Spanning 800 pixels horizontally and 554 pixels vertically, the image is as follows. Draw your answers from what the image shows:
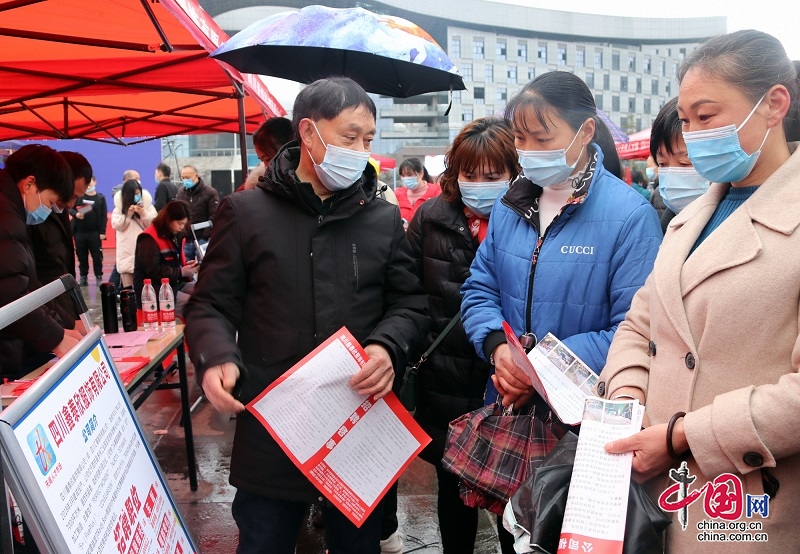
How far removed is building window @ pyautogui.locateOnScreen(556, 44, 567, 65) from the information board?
84.3m

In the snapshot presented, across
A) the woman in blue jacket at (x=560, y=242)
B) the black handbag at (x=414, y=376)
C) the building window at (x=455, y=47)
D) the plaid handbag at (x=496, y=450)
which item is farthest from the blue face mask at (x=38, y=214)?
the building window at (x=455, y=47)

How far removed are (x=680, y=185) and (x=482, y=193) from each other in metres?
0.83

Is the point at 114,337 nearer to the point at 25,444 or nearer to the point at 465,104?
the point at 25,444

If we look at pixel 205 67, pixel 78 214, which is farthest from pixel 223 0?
pixel 205 67

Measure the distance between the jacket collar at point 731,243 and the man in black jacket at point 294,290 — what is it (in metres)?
0.89

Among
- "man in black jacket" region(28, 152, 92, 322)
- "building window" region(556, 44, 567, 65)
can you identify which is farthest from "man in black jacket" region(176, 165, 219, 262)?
"building window" region(556, 44, 567, 65)

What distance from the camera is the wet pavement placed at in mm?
3564

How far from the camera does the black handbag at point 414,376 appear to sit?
270 centimetres

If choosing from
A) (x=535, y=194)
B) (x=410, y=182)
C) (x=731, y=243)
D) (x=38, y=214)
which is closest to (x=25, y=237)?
(x=38, y=214)

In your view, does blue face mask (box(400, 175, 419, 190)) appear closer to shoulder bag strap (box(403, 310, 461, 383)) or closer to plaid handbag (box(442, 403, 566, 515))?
shoulder bag strap (box(403, 310, 461, 383))

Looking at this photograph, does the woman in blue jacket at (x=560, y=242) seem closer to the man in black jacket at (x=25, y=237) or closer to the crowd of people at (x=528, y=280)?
the crowd of people at (x=528, y=280)

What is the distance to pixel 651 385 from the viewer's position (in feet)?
5.58

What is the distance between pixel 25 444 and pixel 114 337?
2.81 metres

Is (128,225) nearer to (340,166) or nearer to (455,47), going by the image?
(340,166)
